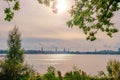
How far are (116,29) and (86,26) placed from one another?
161 centimetres

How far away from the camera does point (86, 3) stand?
770 inches

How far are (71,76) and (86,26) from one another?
5.60 metres

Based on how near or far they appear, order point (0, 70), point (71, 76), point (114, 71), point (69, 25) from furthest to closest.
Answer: point (0, 70)
point (69, 25)
point (71, 76)
point (114, 71)

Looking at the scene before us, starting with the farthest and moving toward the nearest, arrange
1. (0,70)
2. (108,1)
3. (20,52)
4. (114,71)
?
1. (20,52)
2. (0,70)
3. (108,1)
4. (114,71)

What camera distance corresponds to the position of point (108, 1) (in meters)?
18.2

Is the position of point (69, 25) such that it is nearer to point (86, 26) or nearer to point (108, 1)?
point (86, 26)

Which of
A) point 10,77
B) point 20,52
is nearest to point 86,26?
point 10,77

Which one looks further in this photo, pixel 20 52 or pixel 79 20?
pixel 20 52

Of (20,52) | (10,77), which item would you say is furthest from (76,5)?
(20,52)

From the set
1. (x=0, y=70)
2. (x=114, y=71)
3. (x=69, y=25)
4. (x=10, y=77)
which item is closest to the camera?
(x=114, y=71)

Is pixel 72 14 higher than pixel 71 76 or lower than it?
higher

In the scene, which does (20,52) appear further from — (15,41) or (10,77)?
(10,77)

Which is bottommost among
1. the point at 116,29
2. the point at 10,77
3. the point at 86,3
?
the point at 10,77

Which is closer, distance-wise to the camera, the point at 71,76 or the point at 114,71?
the point at 114,71
